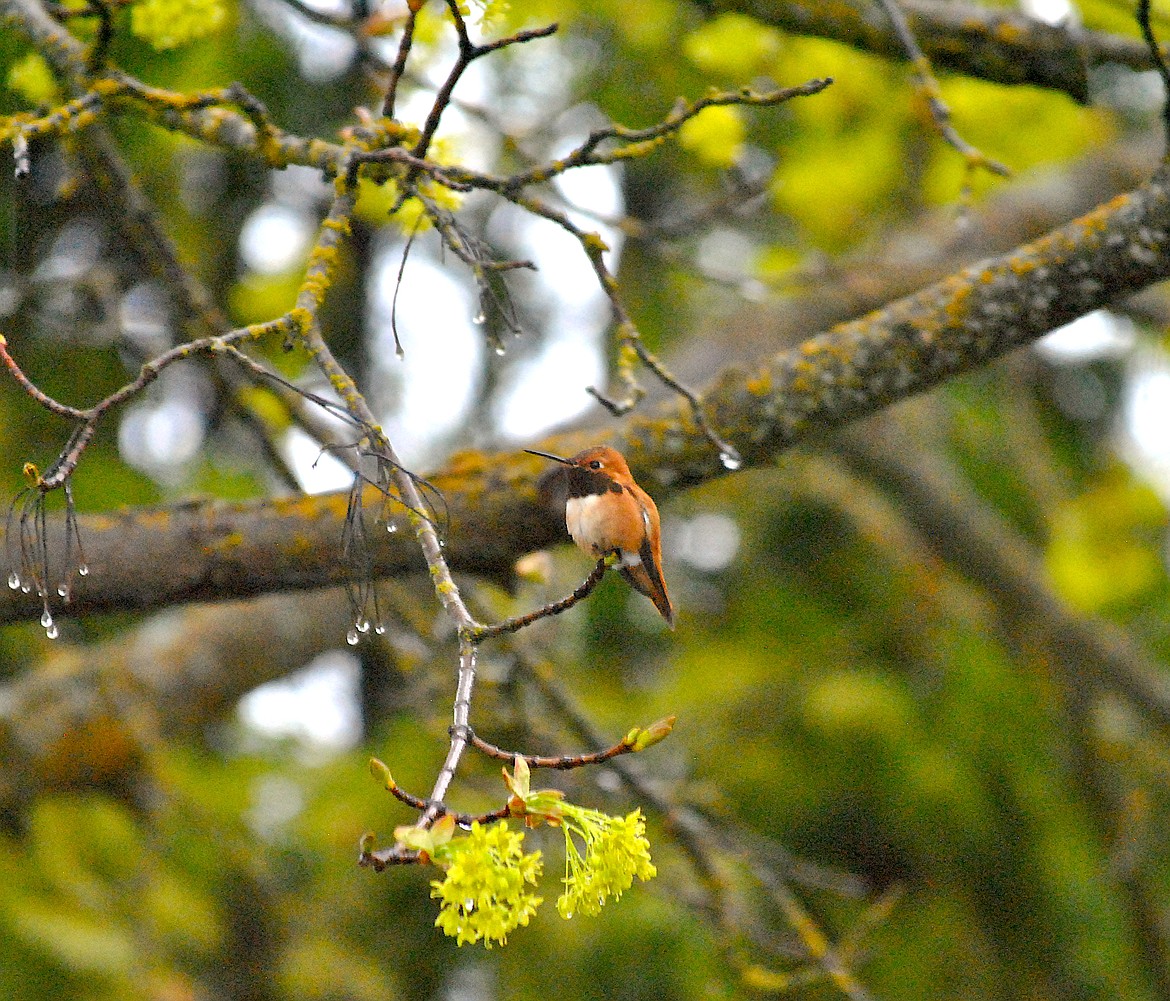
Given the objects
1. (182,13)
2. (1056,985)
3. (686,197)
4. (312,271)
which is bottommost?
(1056,985)

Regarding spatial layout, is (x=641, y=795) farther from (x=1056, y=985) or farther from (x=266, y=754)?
(x=266, y=754)

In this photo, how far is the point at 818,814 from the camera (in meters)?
5.64

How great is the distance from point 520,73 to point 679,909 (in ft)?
15.9

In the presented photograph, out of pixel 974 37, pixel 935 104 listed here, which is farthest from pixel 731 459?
pixel 974 37

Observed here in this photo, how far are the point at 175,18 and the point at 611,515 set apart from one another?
1.63 meters

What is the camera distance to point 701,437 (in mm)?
2977

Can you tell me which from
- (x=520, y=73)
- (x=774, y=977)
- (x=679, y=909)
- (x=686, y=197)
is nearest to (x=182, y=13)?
(x=774, y=977)

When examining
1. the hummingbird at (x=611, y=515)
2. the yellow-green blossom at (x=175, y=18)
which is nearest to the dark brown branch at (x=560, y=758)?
the hummingbird at (x=611, y=515)

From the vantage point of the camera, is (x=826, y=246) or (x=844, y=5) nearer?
(x=844, y=5)

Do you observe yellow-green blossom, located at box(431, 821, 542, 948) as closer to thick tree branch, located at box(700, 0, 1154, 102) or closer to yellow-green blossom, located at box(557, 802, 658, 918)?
yellow-green blossom, located at box(557, 802, 658, 918)

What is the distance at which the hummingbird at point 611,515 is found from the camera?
221cm

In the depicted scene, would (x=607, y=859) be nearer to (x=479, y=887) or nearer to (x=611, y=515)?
(x=479, y=887)

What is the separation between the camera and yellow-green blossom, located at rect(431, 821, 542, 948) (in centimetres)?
133

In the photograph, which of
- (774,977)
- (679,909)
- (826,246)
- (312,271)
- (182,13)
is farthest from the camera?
(826,246)
